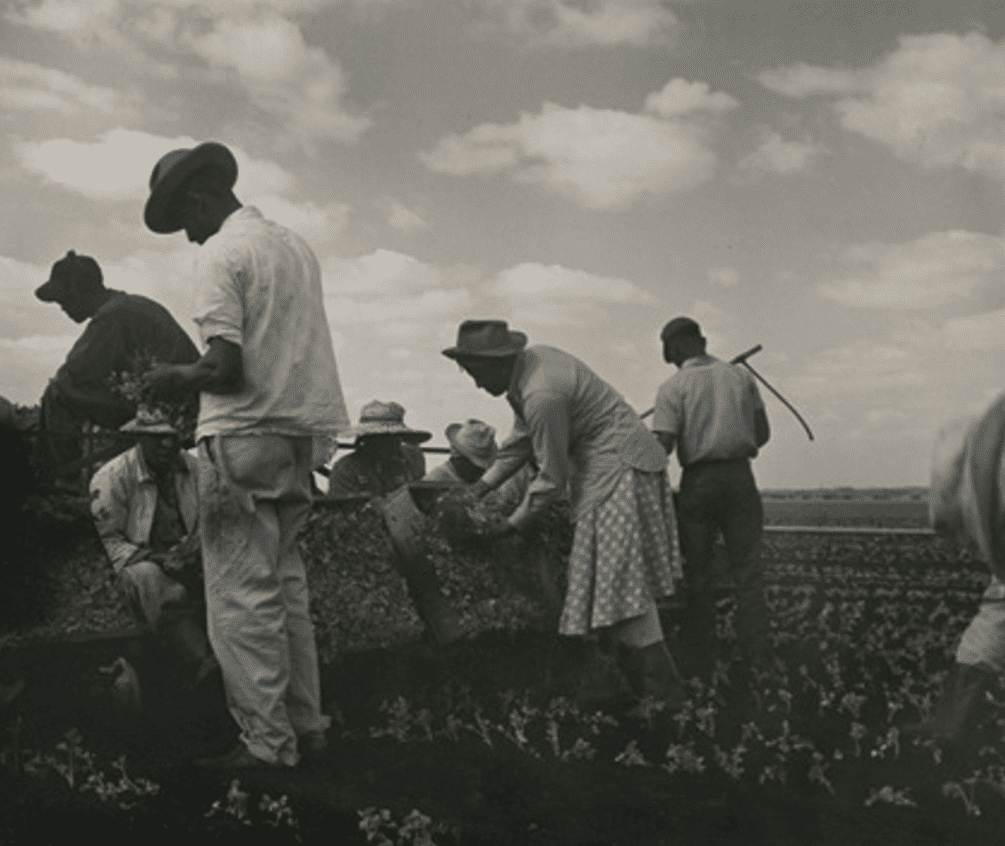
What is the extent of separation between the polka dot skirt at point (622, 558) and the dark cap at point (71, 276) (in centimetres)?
233

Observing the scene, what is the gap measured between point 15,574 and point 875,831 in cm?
310

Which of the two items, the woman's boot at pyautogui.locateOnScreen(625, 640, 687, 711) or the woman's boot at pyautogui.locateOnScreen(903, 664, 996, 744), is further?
the woman's boot at pyautogui.locateOnScreen(625, 640, 687, 711)

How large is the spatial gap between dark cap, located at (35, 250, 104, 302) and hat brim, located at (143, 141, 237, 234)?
1.70 metres

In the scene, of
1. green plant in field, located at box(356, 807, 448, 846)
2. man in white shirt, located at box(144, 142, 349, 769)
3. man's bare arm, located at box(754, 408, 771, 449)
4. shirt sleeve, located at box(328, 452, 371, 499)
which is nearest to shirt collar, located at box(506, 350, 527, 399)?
man in white shirt, located at box(144, 142, 349, 769)

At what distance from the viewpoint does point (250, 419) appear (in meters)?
4.05

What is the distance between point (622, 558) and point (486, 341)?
910mm

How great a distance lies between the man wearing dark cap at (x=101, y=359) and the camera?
5.61 meters

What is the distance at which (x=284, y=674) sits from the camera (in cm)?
408

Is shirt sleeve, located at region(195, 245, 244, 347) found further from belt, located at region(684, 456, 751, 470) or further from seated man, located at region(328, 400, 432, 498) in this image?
belt, located at region(684, 456, 751, 470)

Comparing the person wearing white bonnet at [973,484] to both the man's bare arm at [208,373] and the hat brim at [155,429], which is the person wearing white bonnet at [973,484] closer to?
the man's bare arm at [208,373]

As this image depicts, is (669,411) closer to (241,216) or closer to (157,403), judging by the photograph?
(157,403)

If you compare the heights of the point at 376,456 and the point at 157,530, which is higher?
the point at 376,456

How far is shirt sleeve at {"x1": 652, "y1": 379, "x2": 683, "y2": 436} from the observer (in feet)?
22.4

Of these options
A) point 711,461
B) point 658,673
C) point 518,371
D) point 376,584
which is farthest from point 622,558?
point 711,461
